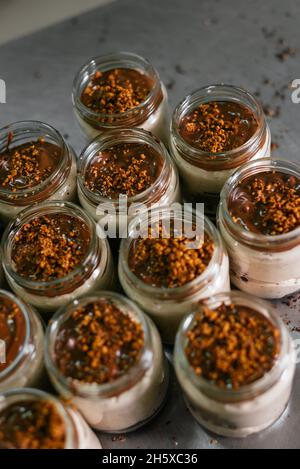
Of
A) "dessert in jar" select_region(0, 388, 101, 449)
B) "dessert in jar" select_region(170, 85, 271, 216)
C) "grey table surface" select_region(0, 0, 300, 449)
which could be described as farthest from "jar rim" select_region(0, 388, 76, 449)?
"grey table surface" select_region(0, 0, 300, 449)

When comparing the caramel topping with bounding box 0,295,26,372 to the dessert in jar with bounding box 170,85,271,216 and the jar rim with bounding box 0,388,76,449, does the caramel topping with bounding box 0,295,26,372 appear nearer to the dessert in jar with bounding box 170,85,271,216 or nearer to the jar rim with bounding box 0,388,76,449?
the jar rim with bounding box 0,388,76,449

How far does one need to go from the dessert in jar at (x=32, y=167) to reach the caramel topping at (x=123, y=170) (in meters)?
0.12

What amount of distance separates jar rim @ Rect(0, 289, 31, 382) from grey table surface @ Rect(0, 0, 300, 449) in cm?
106

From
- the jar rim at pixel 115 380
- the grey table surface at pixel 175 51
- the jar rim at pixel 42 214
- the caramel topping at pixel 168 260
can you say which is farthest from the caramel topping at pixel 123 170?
the grey table surface at pixel 175 51

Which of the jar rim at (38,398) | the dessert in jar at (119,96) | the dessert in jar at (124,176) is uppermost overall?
the dessert in jar at (119,96)

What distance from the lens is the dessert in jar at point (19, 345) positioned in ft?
6.84

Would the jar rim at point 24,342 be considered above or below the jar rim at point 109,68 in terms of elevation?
below

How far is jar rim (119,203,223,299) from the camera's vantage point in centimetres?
209

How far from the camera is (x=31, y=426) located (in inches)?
75.9

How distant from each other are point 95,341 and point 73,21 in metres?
1.96

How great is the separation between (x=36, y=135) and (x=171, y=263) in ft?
2.81

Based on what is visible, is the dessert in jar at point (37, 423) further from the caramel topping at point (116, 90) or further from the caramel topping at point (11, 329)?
the caramel topping at point (116, 90)

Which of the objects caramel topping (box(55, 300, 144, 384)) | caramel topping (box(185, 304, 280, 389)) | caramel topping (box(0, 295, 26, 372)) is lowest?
caramel topping (box(0, 295, 26, 372))

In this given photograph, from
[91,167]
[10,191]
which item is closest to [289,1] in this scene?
[91,167]
